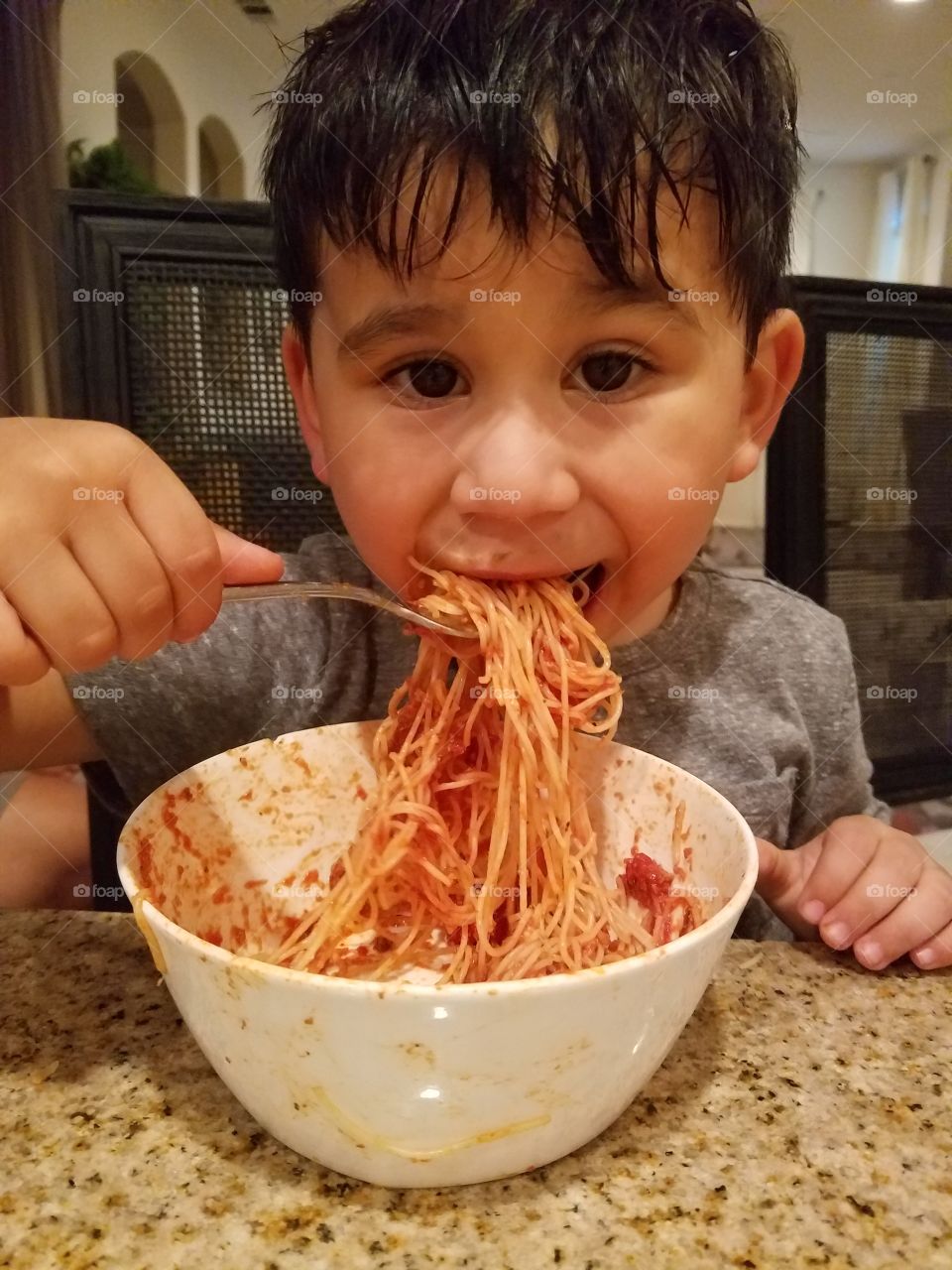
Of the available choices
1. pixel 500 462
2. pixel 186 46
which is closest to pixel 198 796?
pixel 500 462

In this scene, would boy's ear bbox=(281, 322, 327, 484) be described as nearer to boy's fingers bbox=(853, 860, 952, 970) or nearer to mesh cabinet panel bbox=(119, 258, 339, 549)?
mesh cabinet panel bbox=(119, 258, 339, 549)

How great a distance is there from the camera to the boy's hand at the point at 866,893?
0.83m

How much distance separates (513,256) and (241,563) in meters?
0.35

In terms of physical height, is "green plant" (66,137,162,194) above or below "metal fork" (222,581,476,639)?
above

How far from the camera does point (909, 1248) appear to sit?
0.53m

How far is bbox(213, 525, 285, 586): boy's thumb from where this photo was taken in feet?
2.50

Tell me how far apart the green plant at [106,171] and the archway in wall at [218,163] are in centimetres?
7

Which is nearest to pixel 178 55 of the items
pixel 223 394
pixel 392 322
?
pixel 223 394

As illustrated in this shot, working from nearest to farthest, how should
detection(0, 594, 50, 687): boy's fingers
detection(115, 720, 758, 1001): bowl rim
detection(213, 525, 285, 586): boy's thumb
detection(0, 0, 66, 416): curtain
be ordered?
detection(115, 720, 758, 1001): bowl rim < detection(0, 594, 50, 687): boy's fingers < detection(213, 525, 285, 586): boy's thumb < detection(0, 0, 66, 416): curtain

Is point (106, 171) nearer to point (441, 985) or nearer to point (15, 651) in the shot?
point (15, 651)

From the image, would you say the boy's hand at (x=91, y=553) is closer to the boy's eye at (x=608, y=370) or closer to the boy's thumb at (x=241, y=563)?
the boy's thumb at (x=241, y=563)

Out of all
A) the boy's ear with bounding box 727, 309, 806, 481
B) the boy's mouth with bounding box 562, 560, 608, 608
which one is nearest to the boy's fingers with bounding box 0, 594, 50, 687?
the boy's mouth with bounding box 562, 560, 608, 608

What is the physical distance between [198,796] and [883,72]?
121 cm

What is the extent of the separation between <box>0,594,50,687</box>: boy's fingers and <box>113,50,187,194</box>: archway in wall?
30.5 inches
